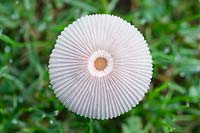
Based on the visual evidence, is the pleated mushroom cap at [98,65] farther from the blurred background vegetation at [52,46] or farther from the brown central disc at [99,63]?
the blurred background vegetation at [52,46]

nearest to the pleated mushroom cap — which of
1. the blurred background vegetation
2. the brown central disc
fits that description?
the brown central disc

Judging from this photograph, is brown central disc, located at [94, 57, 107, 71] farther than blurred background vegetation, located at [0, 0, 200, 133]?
Answer: No

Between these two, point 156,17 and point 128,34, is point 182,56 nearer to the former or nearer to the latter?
point 156,17

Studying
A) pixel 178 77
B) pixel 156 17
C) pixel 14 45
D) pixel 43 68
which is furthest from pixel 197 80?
pixel 14 45

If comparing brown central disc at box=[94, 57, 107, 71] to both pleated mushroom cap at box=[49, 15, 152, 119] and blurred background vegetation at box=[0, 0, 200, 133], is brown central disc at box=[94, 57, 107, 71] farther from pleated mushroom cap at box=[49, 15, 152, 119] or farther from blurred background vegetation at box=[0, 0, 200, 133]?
blurred background vegetation at box=[0, 0, 200, 133]

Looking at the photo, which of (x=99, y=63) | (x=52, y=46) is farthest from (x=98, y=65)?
(x=52, y=46)

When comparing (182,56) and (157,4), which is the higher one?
(157,4)

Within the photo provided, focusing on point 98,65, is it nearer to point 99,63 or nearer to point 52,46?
point 99,63
